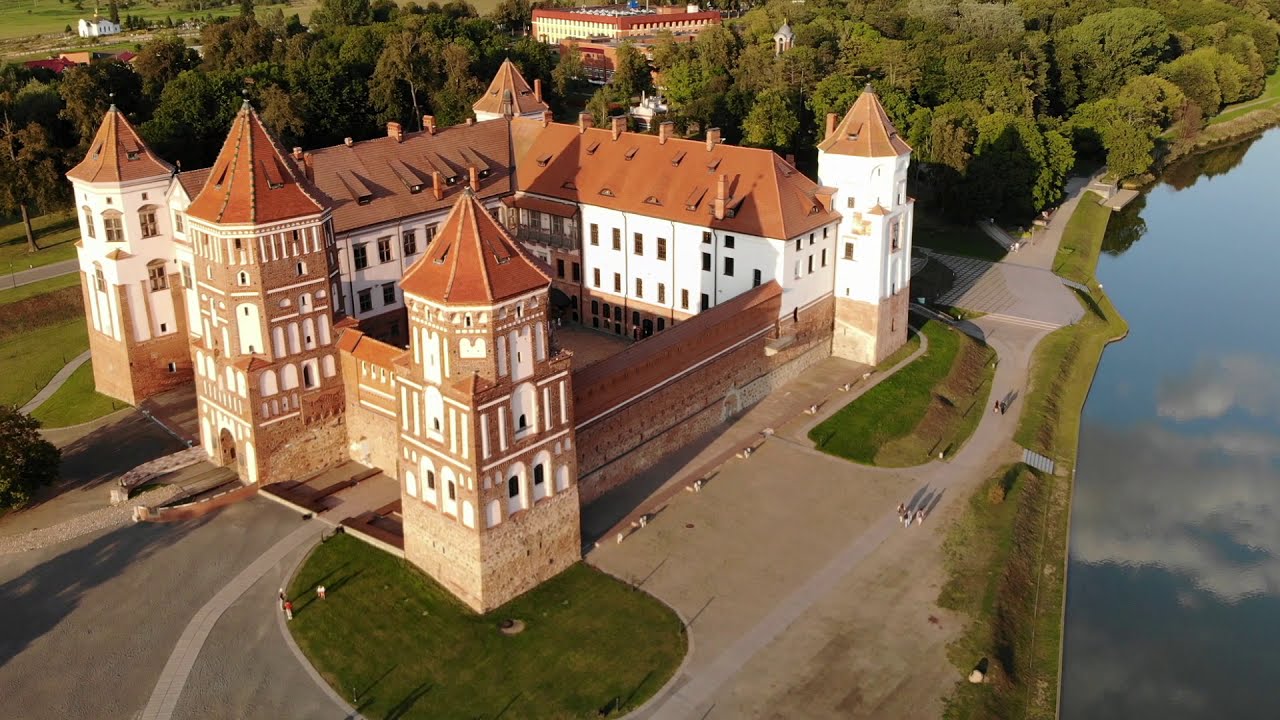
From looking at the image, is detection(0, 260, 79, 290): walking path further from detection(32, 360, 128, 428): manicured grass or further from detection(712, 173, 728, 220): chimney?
detection(712, 173, 728, 220): chimney

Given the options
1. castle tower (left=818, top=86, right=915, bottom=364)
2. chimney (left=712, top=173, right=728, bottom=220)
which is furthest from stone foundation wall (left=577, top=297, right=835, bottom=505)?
chimney (left=712, top=173, right=728, bottom=220)

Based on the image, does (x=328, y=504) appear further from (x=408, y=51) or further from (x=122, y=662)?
(x=408, y=51)

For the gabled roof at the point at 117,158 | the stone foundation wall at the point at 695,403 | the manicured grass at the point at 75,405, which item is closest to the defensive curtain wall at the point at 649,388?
the stone foundation wall at the point at 695,403

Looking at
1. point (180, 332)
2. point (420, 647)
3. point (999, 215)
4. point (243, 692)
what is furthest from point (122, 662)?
point (999, 215)

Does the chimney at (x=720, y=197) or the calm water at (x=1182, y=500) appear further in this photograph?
the chimney at (x=720, y=197)

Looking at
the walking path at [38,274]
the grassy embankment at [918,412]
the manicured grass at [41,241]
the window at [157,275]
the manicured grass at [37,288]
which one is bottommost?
the grassy embankment at [918,412]

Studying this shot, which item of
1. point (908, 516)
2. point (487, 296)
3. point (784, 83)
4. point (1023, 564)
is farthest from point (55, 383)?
point (784, 83)

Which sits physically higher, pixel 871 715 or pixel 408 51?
pixel 408 51

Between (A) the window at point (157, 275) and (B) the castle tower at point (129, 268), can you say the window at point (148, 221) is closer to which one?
(B) the castle tower at point (129, 268)
